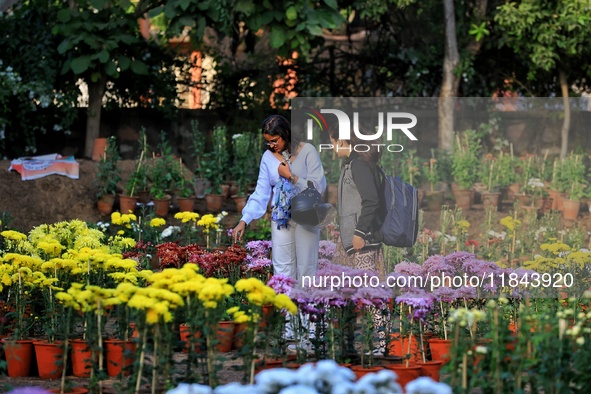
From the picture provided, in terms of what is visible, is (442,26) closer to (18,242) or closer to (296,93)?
(296,93)

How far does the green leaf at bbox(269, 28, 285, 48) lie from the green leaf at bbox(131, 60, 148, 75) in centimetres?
182

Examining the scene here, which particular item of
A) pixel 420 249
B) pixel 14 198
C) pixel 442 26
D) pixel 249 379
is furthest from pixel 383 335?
pixel 442 26

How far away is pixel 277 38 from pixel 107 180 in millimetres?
2202

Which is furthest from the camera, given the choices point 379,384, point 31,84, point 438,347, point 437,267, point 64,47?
point 31,84

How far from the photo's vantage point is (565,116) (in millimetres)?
13406

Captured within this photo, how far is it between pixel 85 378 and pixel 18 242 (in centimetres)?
178

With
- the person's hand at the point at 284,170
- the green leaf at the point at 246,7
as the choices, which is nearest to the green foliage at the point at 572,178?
the green leaf at the point at 246,7

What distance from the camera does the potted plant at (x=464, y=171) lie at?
1148 cm

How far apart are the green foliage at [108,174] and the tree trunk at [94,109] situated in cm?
181

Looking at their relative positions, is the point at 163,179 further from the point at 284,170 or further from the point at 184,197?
the point at 284,170

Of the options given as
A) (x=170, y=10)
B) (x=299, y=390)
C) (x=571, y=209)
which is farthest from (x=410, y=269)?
(x=170, y=10)

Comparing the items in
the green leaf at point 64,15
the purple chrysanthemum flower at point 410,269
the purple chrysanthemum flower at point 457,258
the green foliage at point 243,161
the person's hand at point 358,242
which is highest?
the green leaf at point 64,15

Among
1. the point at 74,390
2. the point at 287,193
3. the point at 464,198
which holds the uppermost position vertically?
the point at 464,198

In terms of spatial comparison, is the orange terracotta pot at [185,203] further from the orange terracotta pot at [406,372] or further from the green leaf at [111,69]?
the orange terracotta pot at [406,372]
